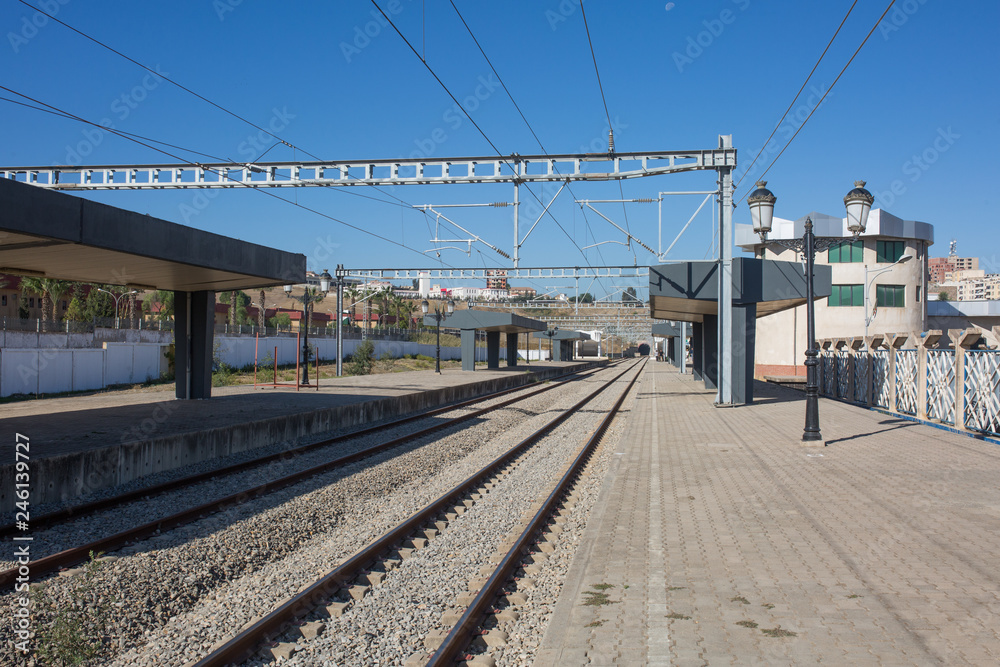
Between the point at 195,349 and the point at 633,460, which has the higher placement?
the point at 195,349

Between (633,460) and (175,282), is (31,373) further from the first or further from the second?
(633,460)

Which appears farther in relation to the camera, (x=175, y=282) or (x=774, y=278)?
(x=774, y=278)

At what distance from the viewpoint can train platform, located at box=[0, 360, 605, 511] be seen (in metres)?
9.24

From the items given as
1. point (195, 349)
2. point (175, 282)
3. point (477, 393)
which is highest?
point (175, 282)

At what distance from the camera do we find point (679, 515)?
7.85 metres

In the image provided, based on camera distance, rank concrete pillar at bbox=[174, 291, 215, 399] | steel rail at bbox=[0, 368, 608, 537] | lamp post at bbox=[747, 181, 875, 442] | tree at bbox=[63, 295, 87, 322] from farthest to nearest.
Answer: tree at bbox=[63, 295, 87, 322], concrete pillar at bbox=[174, 291, 215, 399], lamp post at bbox=[747, 181, 875, 442], steel rail at bbox=[0, 368, 608, 537]

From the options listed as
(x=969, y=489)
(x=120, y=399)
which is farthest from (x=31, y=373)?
(x=969, y=489)

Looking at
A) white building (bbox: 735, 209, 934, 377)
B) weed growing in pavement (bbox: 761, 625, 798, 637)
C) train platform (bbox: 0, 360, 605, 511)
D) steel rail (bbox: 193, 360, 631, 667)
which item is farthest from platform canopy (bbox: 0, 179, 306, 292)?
white building (bbox: 735, 209, 934, 377)

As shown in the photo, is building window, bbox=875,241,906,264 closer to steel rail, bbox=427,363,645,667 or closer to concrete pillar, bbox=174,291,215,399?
concrete pillar, bbox=174,291,215,399

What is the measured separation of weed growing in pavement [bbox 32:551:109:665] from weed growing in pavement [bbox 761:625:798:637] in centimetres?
444

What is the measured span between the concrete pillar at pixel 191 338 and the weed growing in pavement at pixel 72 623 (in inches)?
503

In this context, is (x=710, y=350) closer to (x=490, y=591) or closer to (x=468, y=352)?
(x=468, y=352)

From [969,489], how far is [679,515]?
372cm

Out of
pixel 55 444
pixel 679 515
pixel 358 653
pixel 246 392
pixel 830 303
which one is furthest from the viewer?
pixel 830 303
